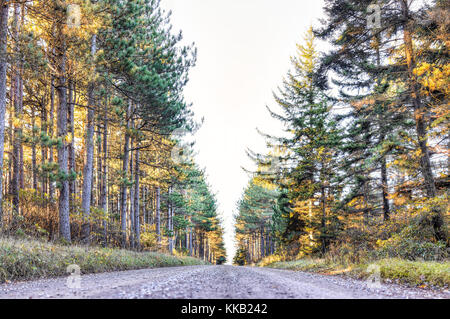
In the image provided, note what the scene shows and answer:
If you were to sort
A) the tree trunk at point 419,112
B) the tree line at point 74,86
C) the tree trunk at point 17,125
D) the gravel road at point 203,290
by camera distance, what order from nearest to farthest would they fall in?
the gravel road at point 203,290
the tree trunk at point 419,112
the tree line at point 74,86
the tree trunk at point 17,125

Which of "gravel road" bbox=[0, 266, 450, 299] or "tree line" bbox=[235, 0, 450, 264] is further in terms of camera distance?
"tree line" bbox=[235, 0, 450, 264]

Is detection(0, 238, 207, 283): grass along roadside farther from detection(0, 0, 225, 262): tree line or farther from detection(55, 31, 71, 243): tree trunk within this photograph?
detection(55, 31, 71, 243): tree trunk

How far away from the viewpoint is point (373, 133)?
40.4 feet

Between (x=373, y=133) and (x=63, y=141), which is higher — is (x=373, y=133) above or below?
above

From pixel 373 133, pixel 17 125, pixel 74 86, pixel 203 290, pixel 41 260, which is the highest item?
pixel 74 86

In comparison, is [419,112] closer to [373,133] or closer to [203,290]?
[373,133]

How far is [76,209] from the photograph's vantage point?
12.5m

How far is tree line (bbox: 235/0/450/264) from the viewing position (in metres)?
7.93

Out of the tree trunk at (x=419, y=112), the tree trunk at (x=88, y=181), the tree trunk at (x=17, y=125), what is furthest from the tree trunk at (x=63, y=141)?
the tree trunk at (x=419, y=112)

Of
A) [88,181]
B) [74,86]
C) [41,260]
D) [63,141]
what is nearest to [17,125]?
[63,141]

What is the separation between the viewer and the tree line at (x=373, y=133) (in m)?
7.93

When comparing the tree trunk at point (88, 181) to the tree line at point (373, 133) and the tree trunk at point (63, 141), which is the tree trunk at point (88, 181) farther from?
the tree line at point (373, 133)

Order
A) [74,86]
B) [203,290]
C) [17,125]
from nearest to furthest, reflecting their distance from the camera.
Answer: [203,290] < [17,125] < [74,86]

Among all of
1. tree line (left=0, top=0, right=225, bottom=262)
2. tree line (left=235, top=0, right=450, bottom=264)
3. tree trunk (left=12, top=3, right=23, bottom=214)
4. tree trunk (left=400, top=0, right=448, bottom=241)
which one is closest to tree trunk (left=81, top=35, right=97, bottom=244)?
tree line (left=0, top=0, right=225, bottom=262)
